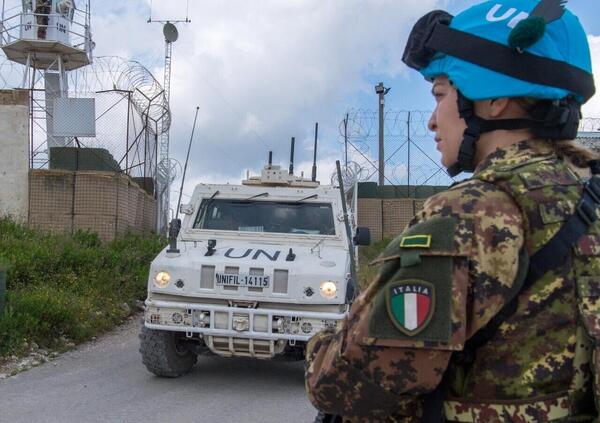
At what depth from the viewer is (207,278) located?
5.23 metres

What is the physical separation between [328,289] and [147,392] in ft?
5.53

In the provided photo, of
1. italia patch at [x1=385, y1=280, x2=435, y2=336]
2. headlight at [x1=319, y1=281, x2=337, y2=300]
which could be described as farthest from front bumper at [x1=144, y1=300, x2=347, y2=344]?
italia patch at [x1=385, y1=280, x2=435, y2=336]

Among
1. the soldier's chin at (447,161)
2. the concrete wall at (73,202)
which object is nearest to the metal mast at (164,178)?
the concrete wall at (73,202)

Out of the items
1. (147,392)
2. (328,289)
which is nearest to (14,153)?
(147,392)

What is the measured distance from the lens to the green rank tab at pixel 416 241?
105 cm

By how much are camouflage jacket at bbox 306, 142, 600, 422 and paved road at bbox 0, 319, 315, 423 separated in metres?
3.61

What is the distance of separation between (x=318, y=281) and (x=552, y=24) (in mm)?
4037

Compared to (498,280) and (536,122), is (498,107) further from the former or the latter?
(498,280)

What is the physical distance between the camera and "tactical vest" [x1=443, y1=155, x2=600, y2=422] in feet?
3.54

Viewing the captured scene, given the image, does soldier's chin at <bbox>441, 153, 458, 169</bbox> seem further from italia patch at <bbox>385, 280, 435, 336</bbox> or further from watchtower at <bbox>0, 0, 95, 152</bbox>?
watchtower at <bbox>0, 0, 95, 152</bbox>

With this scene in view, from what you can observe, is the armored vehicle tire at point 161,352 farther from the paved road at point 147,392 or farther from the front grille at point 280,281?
the front grille at point 280,281

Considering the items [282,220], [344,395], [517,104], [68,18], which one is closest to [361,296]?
[344,395]

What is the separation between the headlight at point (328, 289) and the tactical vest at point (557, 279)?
3.99 metres

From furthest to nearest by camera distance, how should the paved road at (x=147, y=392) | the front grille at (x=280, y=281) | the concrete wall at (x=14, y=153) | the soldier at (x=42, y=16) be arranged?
the soldier at (x=42, y=16), the concrete wall at (x=14, y=153), the front grille at (x=280, y=281), the paved road at (x=147, y=392)
